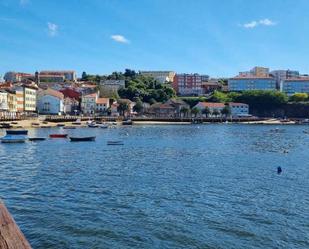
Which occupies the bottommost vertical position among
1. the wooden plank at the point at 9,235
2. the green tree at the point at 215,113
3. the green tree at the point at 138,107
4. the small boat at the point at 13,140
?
the small boat at the point at 13,140

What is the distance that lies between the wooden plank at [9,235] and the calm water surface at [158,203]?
14.4 metres

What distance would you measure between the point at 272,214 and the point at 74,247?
10.3 meters

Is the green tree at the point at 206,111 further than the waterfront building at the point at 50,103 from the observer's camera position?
Yes

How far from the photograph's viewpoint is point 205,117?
180 metres

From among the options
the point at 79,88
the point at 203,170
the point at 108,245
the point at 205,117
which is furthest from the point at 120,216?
the point at 79,88

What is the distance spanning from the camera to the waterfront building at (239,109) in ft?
642

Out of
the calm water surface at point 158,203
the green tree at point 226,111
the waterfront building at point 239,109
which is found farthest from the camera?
the waterfront building at point 239,109

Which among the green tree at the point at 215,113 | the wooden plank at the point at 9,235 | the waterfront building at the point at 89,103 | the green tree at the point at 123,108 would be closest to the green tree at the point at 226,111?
the green tree at the point at 215,113

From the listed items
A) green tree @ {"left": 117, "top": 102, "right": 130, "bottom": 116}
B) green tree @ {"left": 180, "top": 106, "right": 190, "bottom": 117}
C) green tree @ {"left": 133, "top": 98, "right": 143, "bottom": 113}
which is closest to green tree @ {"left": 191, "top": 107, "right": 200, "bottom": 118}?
green tree @ {"left": 180, "top": 106, "right": 190, "bottom": 117}

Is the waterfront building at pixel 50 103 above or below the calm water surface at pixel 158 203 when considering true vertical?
above

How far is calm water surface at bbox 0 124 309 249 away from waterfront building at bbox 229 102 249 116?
155 meters

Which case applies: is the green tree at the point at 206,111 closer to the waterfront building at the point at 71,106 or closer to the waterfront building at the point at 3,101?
the waterfront building at the point at 71,106

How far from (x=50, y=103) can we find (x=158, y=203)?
136349 millimetres

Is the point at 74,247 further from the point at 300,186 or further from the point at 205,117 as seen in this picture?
the point at 205,117
